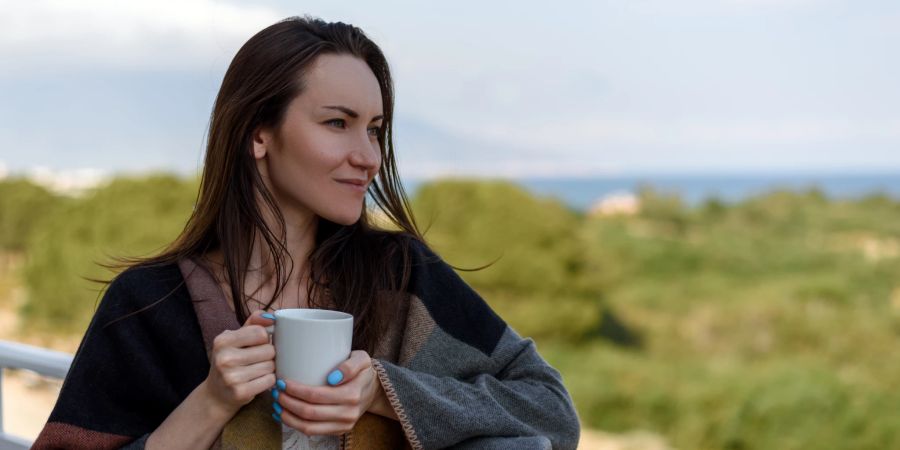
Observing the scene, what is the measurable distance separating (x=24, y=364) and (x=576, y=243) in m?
9.03

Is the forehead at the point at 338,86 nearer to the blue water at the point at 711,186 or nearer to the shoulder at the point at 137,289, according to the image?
the shoulder at the point at 137,289

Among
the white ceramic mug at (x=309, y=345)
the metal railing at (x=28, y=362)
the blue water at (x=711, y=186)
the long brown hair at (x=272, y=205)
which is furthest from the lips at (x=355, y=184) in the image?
the blue water at (x=711, y=186)

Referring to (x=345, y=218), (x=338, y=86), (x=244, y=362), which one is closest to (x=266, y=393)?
(x=244, y=362)

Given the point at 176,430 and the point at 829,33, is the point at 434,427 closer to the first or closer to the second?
the point at 176,430

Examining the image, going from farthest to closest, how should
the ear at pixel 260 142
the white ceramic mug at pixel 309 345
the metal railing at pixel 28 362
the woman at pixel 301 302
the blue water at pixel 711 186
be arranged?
the blue water at pixel 711 186 < the metal railing at pixel 28 362 < the ear at pixel 260 142 < the woman at pixel 301 302 < the white ceramic mug at pixel 309 345

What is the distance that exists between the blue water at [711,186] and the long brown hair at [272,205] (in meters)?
9.43

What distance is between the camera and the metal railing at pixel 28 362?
160cm

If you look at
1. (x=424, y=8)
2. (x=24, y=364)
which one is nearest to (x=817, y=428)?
(x=24, y=364)

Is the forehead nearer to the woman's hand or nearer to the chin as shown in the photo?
the chin

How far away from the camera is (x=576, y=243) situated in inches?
413

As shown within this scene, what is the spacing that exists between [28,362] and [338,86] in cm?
92

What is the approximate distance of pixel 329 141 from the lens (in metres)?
1.17

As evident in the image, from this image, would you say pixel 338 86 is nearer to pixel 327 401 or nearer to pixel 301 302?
pixel 301 302

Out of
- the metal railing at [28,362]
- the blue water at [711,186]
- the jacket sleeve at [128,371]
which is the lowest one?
the blue water at [711,186]
